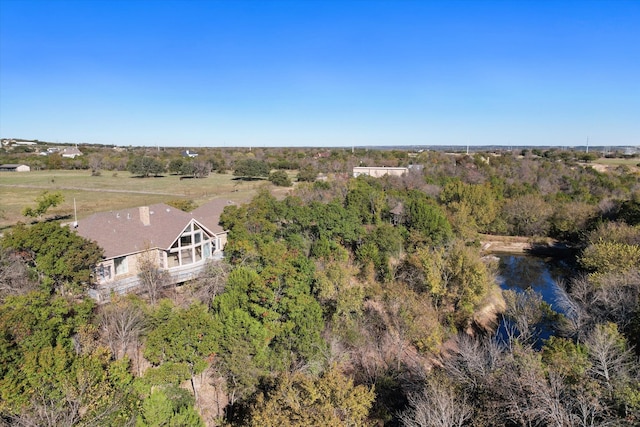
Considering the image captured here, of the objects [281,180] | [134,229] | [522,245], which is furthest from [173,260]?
[281,180]

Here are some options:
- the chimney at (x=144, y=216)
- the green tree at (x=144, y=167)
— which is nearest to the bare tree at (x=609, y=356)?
the chimney at (x=144, y=216)

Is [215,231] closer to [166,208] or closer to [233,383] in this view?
[166,208]

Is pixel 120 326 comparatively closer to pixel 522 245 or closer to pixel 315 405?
pixel 315 405

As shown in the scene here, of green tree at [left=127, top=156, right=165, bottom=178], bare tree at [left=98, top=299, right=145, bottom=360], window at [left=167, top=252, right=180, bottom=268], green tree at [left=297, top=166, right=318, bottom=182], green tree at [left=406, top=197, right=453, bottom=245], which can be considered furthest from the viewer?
green tree at [left=127, top=156, right=165, bottom=178]

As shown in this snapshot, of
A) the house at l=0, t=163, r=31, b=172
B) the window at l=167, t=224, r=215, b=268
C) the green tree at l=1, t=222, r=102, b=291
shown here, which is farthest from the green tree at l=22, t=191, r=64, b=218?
the house at l=0, t=163, r=31, b=172

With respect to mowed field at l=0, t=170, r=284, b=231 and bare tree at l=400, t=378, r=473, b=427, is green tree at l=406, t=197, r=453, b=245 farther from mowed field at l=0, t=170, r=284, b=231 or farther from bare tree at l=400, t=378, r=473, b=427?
mowed field at l=0, t=170, r=284, b=231

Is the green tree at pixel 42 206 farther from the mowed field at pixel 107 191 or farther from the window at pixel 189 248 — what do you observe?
the window at pixel 189 248

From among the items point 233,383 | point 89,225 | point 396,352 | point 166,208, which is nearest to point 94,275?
point 89,225

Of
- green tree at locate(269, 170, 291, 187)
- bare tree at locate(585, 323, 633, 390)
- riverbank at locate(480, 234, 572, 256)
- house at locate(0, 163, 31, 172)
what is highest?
house at locate(0, 163, 31, 172)
